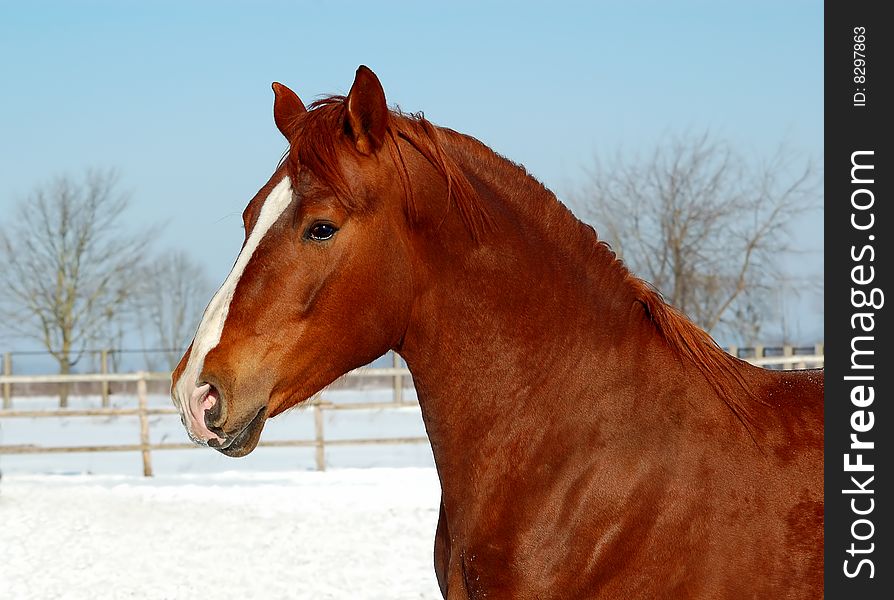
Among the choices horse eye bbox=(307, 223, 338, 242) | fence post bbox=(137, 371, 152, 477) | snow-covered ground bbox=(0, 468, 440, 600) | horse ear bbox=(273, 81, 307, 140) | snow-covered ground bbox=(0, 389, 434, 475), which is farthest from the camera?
A: snow-covered ground bbox=(0, 389, 434, 475)

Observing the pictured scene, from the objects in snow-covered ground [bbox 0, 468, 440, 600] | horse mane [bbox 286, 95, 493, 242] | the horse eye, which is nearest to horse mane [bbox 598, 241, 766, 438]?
horse mane [bbox 286, 95, 493, 242]

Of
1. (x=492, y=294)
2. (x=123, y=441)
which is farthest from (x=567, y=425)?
(x=123, y=441)

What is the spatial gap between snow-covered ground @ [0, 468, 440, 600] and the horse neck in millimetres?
4140

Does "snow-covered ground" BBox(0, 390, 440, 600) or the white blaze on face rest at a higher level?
the white blaze on face

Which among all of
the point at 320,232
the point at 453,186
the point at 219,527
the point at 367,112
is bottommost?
the point at 219,527

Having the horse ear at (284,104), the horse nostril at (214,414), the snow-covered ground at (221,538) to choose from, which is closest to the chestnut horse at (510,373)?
the horse nostril at (214,414)

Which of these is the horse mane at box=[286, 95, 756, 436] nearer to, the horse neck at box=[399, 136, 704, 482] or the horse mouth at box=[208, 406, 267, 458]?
the horse neck at box=[399, 136, 704, 482]

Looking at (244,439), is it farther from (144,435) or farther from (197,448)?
(197,448)

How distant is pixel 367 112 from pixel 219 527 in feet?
23.9

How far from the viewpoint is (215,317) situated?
2070 millimetres

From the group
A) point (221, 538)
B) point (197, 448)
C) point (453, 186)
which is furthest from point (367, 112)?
point (197, 448)

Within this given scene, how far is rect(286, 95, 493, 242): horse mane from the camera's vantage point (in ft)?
7.04

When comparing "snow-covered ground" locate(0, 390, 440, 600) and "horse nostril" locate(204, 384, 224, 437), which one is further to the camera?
"snow-covered ground" locate(0, 390, 440, 600)

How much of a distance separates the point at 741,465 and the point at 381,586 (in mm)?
4708
